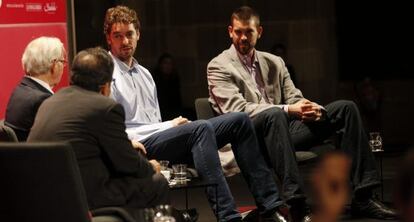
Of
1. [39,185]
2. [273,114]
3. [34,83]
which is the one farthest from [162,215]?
[273,114]

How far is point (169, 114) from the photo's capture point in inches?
372

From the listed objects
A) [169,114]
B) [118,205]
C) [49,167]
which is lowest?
[169,114]

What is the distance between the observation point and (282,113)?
4.60 m

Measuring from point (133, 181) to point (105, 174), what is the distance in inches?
6.3

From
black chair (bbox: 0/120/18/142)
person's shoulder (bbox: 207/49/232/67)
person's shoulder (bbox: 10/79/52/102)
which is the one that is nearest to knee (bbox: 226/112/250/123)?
person's shoulder (bbox: 207/49/232/67)

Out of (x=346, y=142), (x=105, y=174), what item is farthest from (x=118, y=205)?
(x=346, y=142)

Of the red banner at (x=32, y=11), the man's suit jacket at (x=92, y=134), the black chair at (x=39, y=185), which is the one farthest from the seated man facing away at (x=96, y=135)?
the red banner at (x=32, y=11)

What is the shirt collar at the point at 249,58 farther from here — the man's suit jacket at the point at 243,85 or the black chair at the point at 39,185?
the black chair at the point at 39,185

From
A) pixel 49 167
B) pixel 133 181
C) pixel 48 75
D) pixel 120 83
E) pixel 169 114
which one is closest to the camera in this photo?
pixel 49 167

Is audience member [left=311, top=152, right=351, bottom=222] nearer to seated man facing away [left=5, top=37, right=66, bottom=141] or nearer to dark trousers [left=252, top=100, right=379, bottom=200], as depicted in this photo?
seated man facing away [left=5, top=37, right=66, bottom=141]

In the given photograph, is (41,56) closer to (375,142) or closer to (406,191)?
(375,142)

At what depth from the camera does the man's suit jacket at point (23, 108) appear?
3814 millimetres

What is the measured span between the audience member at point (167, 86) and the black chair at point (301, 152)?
4.27 meters

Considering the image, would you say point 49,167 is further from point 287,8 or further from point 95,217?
point 287,8
